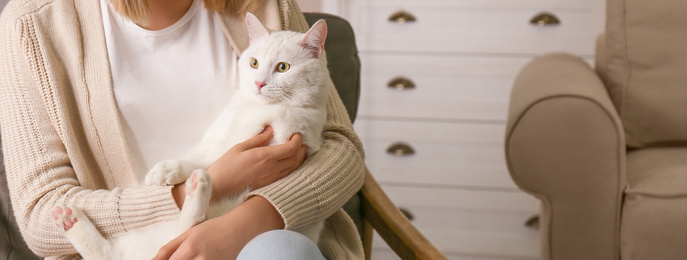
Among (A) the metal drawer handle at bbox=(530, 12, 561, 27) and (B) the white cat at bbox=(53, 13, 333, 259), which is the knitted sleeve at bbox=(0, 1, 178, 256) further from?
(A) the metal drawer handle at bbox=(530, 12, 561, 27)

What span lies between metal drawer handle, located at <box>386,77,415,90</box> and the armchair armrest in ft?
2.77

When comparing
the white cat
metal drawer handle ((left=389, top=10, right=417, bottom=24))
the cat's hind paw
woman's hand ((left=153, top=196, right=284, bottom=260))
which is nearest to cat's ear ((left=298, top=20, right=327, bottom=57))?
the white cat

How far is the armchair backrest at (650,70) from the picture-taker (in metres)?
1.53

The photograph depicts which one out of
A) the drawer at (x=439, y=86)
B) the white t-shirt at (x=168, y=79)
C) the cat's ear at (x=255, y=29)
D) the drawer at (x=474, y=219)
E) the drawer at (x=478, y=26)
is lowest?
the drawer at (x=474, y=219)

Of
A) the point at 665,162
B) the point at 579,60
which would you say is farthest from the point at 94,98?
the point at 579,60

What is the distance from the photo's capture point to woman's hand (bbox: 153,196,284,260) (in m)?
0.78

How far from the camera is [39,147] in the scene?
36.3 inches

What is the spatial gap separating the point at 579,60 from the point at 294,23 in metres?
1.03

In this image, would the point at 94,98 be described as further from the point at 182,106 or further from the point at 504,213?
the point at 504,213

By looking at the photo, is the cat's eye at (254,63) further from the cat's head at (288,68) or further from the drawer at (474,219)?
the drawer at (474,219)

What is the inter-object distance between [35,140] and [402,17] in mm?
1480

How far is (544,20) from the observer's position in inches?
82.5

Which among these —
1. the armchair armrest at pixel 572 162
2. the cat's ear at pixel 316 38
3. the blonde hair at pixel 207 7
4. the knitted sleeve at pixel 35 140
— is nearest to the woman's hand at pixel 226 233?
the knitted sleeve at pixel 35 140

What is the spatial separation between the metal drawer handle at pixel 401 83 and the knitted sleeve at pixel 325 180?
1150 millimetres
